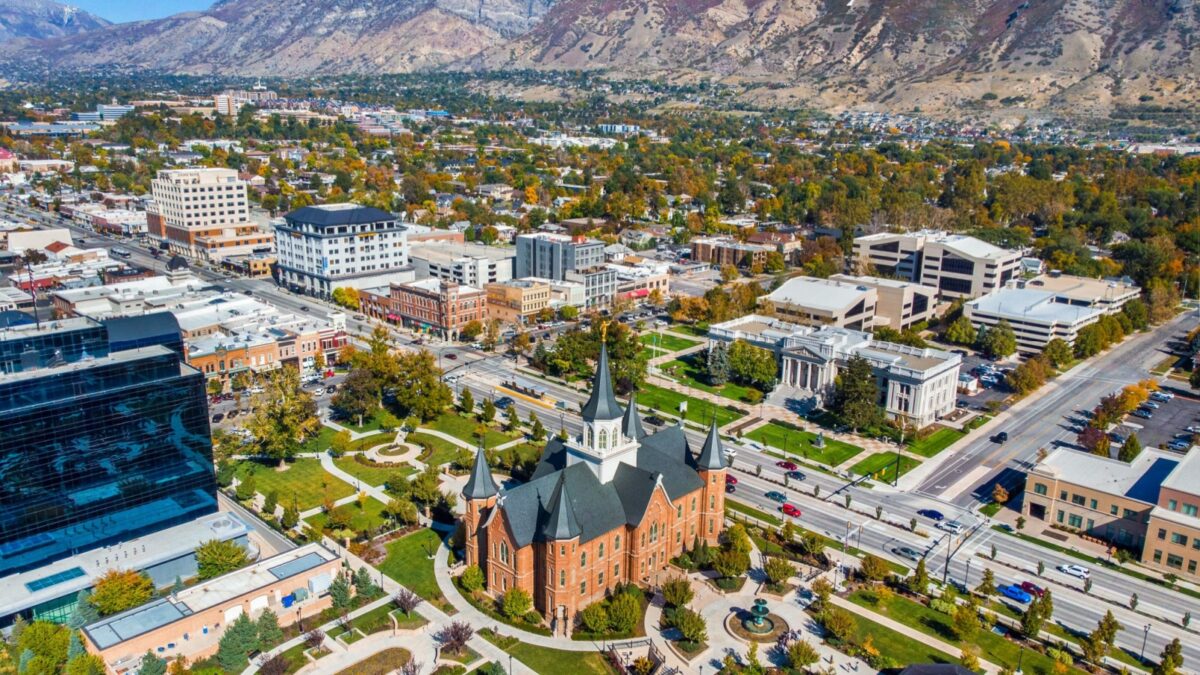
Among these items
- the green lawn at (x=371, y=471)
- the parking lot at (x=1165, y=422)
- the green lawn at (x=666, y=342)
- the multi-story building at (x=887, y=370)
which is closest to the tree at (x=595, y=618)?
the green lawn at (x=371, y=471)

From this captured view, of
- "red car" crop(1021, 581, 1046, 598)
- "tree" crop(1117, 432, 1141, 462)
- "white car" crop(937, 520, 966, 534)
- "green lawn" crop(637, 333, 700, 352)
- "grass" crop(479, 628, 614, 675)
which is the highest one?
"tree" crop(1117, 432, 1141, 462)

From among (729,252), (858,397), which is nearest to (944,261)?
(729,252)

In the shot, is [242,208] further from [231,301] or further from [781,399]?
[781,399]

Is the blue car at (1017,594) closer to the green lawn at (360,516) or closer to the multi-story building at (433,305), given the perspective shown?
the green lawn at (360,516)

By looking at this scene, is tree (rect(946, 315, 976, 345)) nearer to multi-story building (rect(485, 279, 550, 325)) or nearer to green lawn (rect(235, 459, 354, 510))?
multi-story building (rect(485, 279, 550, 325))

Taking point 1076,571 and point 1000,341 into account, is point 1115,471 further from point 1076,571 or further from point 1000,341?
point 1000,341

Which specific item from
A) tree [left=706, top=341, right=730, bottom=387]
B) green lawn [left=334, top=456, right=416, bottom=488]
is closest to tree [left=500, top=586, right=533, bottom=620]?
green lawn [left=334, top=456, right=416, bottom=488]

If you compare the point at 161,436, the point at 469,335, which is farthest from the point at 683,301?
the point at 161,436
